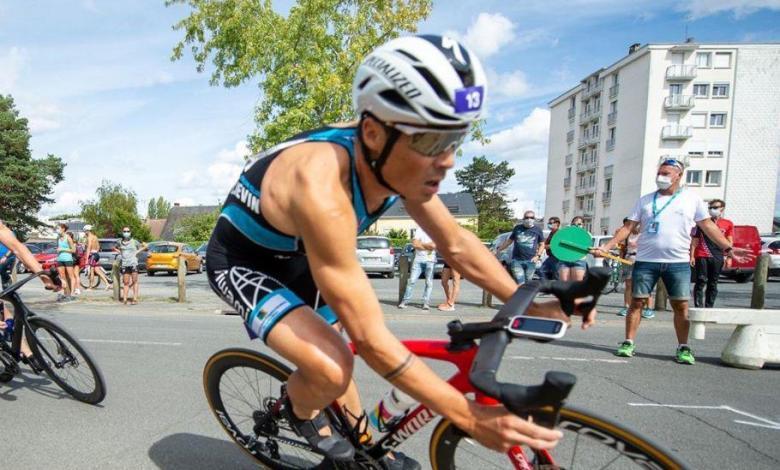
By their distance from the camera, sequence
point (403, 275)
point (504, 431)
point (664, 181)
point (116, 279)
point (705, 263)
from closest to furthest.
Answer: point (504, 431) < point (664, 181) < point (705, 263) < point (403, 275) < point (116, 279)

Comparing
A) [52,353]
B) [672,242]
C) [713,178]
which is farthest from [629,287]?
[713,178]

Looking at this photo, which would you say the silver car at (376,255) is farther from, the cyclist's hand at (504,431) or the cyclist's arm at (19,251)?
the cyclist's hand at (504,431)

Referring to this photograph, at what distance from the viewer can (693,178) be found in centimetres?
4550

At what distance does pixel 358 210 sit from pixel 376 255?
15.4 metres

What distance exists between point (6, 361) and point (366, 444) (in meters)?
3.38

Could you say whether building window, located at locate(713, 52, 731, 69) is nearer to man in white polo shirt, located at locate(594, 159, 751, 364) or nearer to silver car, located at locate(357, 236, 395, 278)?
silver car, located at locate(357, 236, 395, 278)

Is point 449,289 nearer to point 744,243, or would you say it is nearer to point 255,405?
point 255,405

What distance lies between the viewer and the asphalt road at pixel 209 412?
2730 mm

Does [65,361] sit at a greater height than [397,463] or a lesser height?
lesser

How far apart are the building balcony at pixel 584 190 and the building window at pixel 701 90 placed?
43.5 ft

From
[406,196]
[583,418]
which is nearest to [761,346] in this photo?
[583,418]

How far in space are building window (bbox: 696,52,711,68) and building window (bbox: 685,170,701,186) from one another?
32.5 feet

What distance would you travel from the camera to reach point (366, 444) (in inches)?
77.4

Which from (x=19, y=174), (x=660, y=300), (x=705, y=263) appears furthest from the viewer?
(x=19, y=174)
